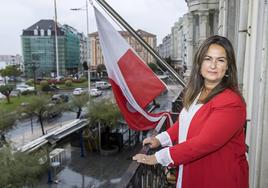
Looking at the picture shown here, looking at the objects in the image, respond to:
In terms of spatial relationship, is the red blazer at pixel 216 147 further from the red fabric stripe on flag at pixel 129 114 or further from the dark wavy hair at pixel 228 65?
the red fabric stripe on flag at pixel 129 114

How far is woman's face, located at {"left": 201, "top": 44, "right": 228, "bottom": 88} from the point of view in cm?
188

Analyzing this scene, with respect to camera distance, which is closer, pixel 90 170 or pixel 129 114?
pixel 129 114

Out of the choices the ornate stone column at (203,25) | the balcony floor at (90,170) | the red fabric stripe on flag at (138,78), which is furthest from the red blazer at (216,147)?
the ornate stone column at (203,25)

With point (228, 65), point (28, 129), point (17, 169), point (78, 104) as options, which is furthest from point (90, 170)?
point (228, 65)

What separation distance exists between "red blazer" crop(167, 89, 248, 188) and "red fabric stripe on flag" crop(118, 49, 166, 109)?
2.60 metres

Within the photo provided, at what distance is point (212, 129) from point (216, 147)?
0.38ft

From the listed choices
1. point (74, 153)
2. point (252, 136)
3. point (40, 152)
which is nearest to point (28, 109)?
point (74, 153)

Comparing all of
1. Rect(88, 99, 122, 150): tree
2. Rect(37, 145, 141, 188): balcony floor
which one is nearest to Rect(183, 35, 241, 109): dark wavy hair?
Rect(37, 145, 141, 188): balcony floor

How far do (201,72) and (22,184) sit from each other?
13453 mm

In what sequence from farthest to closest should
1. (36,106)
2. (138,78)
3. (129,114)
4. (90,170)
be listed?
(36,106)
(90,170)
(138,78)
(129,114)

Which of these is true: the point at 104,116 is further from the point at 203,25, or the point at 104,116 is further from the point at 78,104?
the point at 203,25

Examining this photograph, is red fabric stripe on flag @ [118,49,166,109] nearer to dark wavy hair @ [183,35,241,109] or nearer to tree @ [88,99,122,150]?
dark wavy hair @ [183,35,241,109]

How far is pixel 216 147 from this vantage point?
67.7 inches

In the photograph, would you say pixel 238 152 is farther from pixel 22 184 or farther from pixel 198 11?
pixel 198 11
